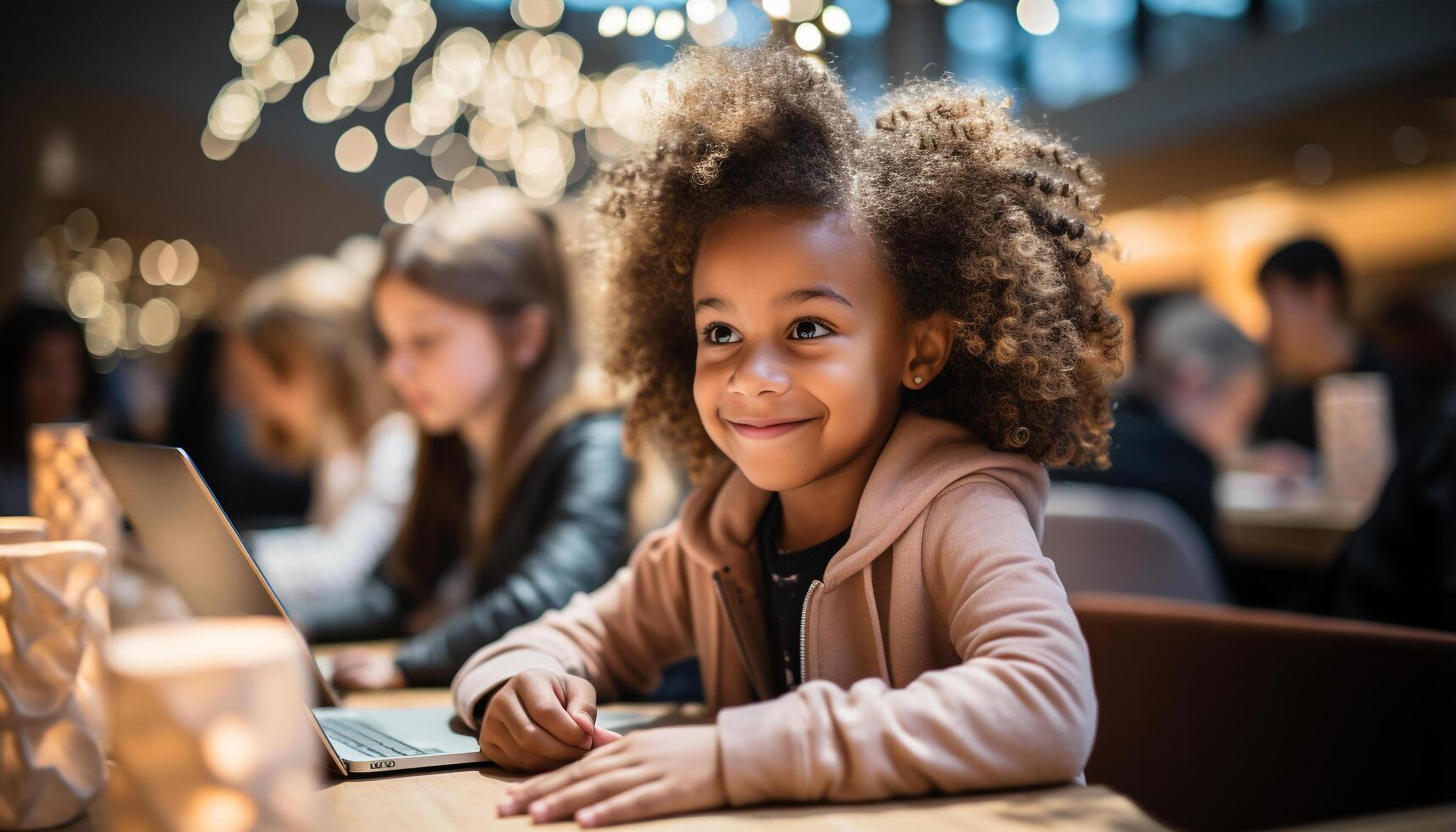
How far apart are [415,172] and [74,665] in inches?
342

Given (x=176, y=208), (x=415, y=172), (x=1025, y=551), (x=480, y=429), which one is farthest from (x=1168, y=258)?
(x=1025, y=551)

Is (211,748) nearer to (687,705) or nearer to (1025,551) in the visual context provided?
(1025,551)

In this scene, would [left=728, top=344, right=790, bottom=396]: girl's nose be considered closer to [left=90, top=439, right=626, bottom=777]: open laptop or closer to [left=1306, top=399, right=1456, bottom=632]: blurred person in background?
[left=90, top=439, right=626, bottom=777]: open laptop

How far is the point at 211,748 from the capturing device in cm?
51

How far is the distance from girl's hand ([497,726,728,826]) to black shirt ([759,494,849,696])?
1.00 ft

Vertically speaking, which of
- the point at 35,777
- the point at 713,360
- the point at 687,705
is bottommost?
the point at 687,705

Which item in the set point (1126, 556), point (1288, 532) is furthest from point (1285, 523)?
point (1126, 556)

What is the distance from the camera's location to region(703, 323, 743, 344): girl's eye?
987 mm

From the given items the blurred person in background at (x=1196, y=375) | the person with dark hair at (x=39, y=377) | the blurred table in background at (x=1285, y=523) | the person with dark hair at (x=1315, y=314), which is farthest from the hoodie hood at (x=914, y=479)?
the person with dark hair at (x=1315, y=314)

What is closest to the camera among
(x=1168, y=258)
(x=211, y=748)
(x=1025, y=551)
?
(x=211, y=748)

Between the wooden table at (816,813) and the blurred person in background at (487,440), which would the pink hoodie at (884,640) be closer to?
the wooden table at (816,813)

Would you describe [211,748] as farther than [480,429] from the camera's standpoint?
No

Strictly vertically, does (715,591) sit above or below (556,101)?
below

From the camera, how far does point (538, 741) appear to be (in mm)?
869
